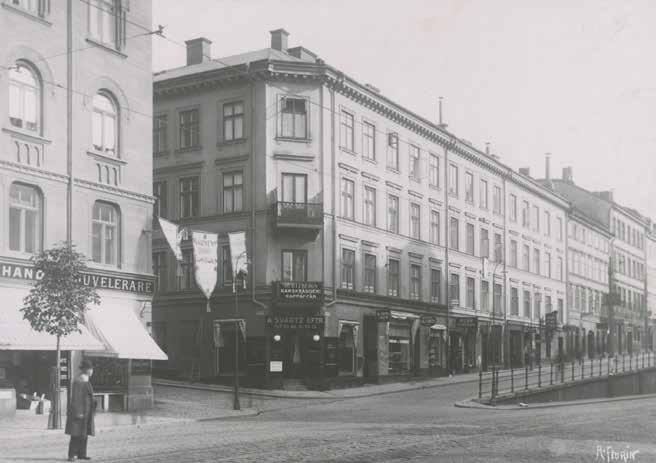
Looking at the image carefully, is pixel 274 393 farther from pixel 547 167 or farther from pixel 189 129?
pixel 547 167

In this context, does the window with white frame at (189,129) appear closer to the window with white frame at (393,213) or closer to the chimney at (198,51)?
the chimney at (198,51)

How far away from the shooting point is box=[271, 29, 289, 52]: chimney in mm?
45188

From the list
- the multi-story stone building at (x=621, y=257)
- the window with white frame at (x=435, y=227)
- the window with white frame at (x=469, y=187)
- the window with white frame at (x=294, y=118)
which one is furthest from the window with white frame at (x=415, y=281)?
the multi-story stone building at (x=621, y=257)

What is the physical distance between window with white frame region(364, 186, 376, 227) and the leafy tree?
23109 mm

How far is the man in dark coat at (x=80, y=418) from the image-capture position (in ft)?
49.1

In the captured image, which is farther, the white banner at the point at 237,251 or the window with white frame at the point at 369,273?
the window with white frame at the point at 369,273

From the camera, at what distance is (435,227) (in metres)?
51.6

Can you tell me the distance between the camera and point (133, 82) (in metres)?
29.6

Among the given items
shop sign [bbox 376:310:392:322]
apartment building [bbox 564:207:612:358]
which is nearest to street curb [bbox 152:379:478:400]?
shop sign [bbox 376:310:392:322]

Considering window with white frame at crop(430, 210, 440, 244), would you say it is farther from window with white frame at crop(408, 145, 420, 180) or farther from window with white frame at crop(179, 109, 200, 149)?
window with white frame at crop(179, 109, 200, 149)

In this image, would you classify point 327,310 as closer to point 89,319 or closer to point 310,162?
point 310,162

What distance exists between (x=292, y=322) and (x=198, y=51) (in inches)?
628

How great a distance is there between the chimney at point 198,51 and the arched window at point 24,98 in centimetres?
2133

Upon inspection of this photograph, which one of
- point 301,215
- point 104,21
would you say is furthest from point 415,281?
point 104,21
